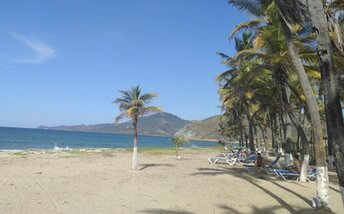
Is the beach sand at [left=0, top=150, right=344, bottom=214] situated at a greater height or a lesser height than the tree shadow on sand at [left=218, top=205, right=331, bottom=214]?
greater

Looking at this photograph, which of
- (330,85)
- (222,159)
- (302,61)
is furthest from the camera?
(222,159)

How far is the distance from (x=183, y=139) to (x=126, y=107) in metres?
16.6

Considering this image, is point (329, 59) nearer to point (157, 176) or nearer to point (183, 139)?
point (157, 176)

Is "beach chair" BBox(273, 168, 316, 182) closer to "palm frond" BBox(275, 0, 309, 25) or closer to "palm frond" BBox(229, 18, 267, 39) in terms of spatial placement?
"palm frond" BBox(229, 18, 267, 39)

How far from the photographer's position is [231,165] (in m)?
26.3

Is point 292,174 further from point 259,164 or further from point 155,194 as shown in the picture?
point 155,194

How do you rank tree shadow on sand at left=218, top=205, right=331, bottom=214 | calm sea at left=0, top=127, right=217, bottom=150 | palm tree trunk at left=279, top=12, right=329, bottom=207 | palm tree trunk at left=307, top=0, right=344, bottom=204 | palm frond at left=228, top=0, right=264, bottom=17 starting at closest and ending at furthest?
palm tree trunk at left=307, top=0, right=344, bottom=204, tree shadow on sand at left=218, top=205, right=331, bottom=214, palm tree trunk at left=279, top=12, right=329, bottom=207, palm frond at left=228, top=0, right=264, bottom=17, calm sea at left=0, top=127, right=217, bottom=150

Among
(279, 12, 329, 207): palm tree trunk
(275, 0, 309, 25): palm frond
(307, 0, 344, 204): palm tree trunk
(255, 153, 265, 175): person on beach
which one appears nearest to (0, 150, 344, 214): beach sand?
(279, 12, 329, 207): palm tree trunk

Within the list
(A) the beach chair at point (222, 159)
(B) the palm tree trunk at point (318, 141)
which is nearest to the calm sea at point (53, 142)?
(A) the beach chair at point (222, 159)

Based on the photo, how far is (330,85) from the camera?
6555 mm

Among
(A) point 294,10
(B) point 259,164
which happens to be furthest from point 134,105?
(A) point 294,10

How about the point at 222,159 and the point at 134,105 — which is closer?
the point at 134,105

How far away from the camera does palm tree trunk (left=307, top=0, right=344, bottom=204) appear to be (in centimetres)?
634

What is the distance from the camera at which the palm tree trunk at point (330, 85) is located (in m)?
6.34
